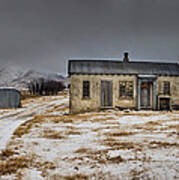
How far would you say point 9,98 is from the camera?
2700 cm

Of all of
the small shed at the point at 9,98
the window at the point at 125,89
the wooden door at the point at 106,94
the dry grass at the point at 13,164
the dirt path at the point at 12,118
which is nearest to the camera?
the dry grass at the point at 13,164

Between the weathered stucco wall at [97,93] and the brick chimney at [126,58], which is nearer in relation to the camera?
the weathered stucco wall at [97,93]

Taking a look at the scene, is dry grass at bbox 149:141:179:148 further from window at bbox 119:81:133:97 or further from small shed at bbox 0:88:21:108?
small shed at bbox 0:88:21:108

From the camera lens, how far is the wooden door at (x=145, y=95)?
18.6 meters

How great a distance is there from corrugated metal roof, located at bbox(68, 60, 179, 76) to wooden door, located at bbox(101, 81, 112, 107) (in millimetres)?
1325

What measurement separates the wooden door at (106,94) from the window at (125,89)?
4.09ft

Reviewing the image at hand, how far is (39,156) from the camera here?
5090 millimetres

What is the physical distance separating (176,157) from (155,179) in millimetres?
1651

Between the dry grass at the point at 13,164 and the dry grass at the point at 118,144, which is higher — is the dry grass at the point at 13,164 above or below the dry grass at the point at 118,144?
above

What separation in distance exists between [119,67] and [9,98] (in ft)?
62.6

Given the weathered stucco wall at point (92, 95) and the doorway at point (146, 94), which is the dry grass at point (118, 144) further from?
the doorway at point (146, 94)

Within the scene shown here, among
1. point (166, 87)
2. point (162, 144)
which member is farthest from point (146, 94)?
point (162, 144)

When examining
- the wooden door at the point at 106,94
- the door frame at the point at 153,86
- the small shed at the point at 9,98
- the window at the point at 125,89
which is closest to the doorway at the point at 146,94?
the door frame at the point at 153,86

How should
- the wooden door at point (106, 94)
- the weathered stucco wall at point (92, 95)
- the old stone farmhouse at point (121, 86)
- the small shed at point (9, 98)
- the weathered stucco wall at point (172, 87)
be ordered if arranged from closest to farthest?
1. the weathered stucco wall at point (92, 95)
2. the old stone farmhouse at point (121, 86)
3. the wooden door at point (106, 94)
4. the weathered stucco wall at point (172, 87)
5. the small shed at point (9, 98)
